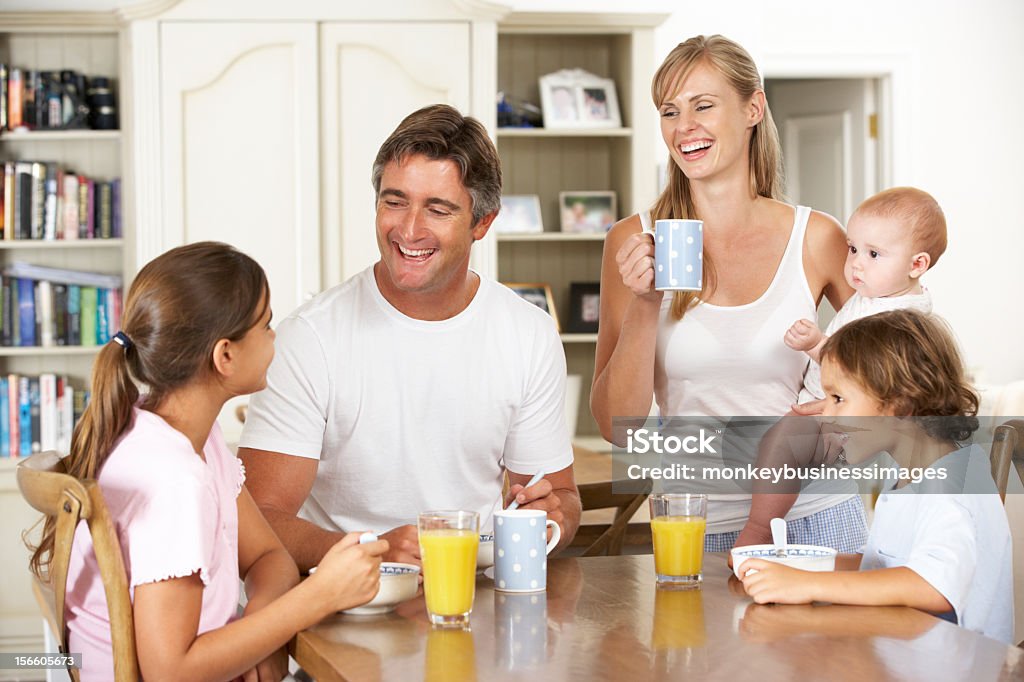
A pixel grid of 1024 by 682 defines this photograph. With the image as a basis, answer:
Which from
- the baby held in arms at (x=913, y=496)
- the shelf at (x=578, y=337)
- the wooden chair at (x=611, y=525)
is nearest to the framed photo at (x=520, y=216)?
the shelf at (x=578, y=337)

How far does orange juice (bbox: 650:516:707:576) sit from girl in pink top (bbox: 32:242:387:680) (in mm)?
349

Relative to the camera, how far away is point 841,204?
210 inches

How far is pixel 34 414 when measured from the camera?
4180 mm

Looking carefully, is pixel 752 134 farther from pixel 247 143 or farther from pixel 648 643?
pixel 247 143

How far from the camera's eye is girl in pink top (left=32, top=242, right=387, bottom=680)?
128 cm

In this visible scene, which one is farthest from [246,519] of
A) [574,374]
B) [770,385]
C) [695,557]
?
[574,374]

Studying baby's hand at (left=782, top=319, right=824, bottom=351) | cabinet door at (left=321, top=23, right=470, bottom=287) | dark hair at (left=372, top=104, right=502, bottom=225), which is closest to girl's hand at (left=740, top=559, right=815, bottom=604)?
baby's hand at (left=782, top=319, right=824, bottom=351)

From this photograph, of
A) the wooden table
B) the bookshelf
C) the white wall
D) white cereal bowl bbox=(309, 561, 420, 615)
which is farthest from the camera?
the white wall

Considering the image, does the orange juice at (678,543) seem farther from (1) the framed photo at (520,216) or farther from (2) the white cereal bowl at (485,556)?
(1) the framed photo at (520,216)

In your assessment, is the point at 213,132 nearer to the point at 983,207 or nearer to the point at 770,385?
the point at 770,385

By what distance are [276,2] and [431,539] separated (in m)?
3.10

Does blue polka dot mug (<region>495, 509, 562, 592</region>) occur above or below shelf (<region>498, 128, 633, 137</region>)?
below

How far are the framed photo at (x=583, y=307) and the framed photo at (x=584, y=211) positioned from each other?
8.9 inches

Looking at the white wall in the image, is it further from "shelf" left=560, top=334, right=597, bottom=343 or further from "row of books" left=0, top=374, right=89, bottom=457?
"row of books" left=0, top=374, right=89, bottom=457
